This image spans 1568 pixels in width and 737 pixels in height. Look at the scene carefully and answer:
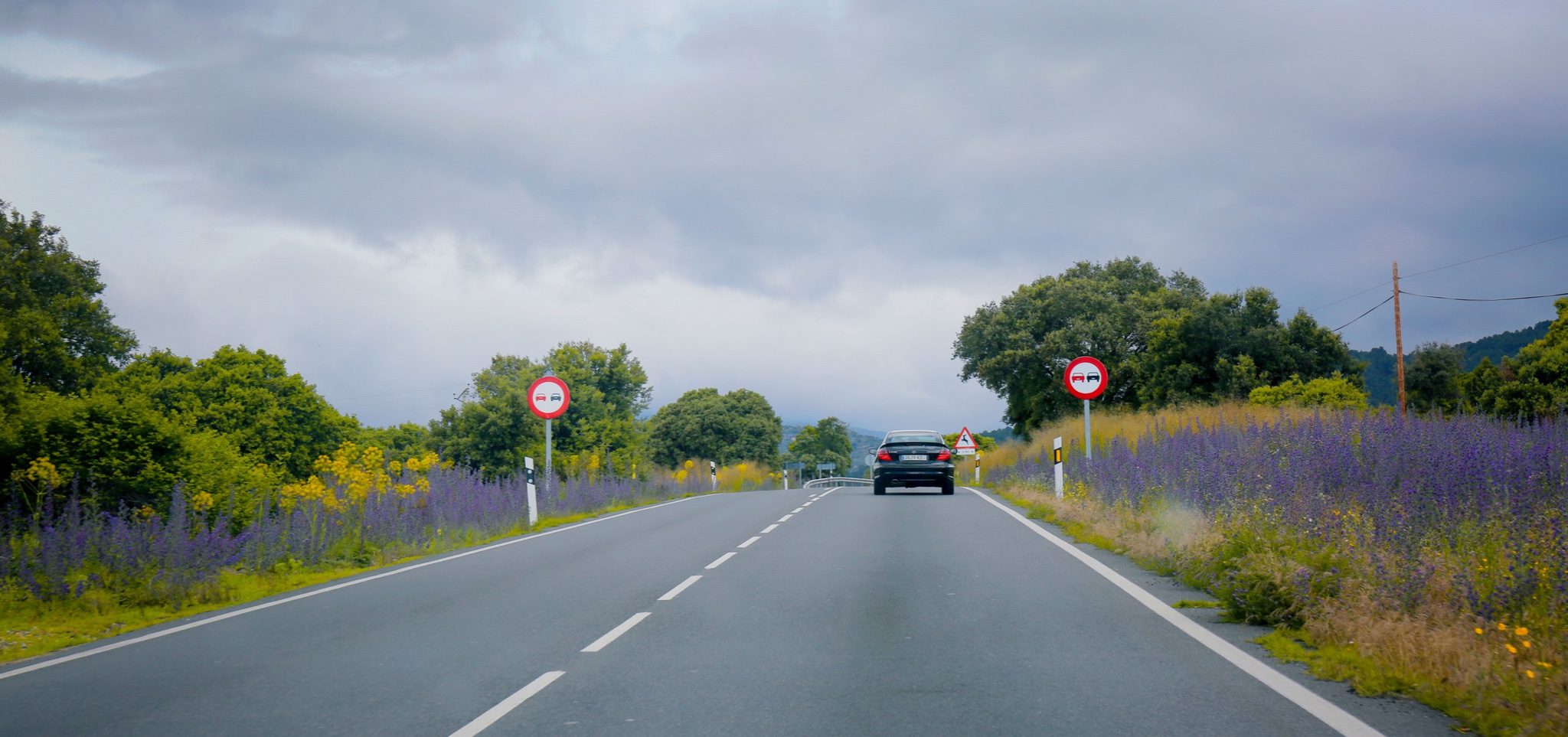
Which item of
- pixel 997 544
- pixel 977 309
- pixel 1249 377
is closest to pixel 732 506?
pixel 997 544

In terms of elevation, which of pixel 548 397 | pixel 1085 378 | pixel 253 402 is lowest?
pixel 1085 378

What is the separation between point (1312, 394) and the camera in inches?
1407

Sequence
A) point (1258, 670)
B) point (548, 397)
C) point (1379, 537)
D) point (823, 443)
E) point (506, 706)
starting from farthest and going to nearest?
point (823, 443) < point (548, 397) < point (1379, 537) < point (1258, 670) < point (506, 706)

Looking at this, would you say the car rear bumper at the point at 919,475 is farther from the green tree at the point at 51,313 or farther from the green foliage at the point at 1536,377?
the green tree at the point at 51,313

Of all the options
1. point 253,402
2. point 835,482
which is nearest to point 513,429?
point 253,402

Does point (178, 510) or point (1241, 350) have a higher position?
point (1241, 350)

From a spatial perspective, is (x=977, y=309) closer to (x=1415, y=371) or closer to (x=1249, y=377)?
(x=1249, y=377)

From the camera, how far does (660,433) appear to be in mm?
110688

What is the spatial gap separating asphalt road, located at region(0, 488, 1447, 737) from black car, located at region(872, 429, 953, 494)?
16407 mm

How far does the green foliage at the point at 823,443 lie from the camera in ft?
574

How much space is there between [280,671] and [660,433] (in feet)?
344

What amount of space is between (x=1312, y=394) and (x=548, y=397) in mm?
27620

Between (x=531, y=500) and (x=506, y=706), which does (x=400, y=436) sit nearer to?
(x=531, y=500)

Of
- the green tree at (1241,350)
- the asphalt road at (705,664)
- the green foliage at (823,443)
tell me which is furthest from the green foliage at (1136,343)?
the green foliage at (823,443)
